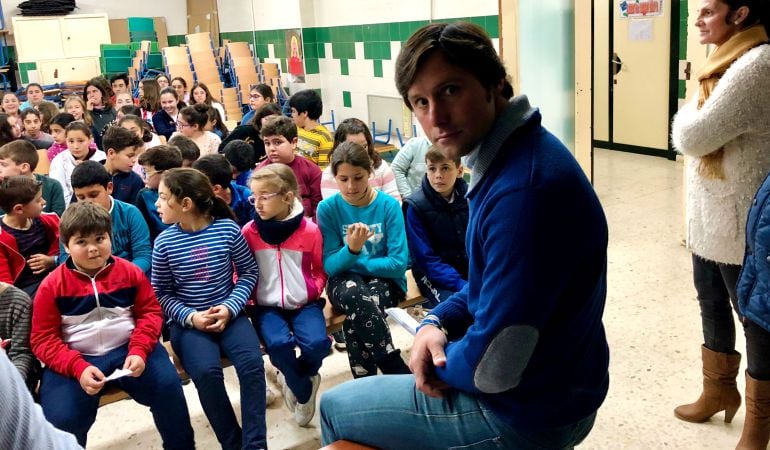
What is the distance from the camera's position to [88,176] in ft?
9.65

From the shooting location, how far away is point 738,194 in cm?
212

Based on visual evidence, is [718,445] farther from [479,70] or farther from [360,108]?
[360,108]

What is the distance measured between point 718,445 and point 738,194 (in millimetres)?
901

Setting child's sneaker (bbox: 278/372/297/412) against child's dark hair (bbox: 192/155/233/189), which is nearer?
child's sneaker (bbox: 278/372/297/412)

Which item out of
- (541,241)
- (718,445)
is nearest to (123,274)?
(541,241)

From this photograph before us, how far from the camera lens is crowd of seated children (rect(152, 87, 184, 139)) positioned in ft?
19.1

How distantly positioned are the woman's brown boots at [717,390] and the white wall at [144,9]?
1052 centimetres

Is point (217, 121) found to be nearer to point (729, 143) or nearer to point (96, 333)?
point (96, 333)

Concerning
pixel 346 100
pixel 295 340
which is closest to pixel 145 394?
pixel 295 340

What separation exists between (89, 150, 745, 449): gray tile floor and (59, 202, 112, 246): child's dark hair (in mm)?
911

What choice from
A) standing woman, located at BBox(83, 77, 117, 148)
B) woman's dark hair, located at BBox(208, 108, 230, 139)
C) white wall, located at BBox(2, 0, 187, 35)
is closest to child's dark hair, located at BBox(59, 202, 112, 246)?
woman's dark hair, located at BBox(208, 108, 230, 139)

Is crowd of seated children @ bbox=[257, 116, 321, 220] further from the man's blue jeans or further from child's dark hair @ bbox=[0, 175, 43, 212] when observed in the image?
the man's blue jeans

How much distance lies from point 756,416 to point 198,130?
3901 millimetres

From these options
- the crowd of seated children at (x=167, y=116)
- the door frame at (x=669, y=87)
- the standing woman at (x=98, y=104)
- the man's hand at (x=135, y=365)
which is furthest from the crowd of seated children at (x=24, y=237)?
the door frame at (x=669, y=87)
